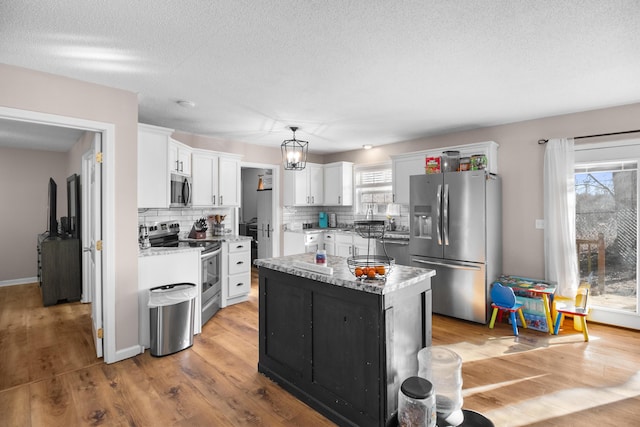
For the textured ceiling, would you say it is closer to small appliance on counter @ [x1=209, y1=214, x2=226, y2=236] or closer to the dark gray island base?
the dark gray island base

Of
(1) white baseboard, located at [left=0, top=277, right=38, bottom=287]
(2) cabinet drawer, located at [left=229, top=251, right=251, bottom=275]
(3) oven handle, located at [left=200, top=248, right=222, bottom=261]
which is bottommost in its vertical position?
(1) white baseboard, located at [left=0, top=277, right=38, bottom=287]

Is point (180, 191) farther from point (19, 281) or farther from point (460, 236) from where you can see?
point (19, 281)

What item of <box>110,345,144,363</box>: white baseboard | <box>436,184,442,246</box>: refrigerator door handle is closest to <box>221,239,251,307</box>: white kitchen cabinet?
<box>110,345,144,363</box>: white baseboard

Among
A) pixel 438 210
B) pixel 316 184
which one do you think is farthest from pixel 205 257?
pixel 316 184

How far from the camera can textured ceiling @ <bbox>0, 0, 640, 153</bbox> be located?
192cm

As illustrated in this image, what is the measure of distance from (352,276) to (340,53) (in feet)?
5.32

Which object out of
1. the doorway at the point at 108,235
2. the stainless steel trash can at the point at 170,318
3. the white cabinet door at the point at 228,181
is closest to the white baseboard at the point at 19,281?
the white cabinet door at the point at 228,181

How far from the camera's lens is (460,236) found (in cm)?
408

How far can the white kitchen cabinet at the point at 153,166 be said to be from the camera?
3451 mm

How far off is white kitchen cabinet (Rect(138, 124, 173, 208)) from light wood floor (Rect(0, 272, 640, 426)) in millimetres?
1555

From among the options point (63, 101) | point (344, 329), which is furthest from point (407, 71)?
point (63, 101)

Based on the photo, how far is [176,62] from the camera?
2588 millimetres

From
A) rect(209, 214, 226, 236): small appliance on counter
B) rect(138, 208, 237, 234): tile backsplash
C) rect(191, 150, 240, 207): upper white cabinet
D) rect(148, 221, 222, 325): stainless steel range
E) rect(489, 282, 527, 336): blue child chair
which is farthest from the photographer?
rect(209, 214, 226, 236): small appliance on counter

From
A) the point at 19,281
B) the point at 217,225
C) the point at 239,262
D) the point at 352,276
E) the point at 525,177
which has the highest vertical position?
the point at 525,177
